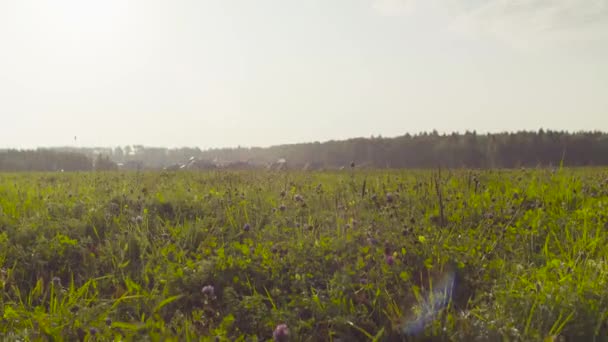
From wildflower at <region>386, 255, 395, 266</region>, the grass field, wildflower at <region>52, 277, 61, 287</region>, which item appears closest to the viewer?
the grass field

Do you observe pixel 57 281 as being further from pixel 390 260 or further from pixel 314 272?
pixel 390 260

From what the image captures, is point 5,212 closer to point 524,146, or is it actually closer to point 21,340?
point 21,340

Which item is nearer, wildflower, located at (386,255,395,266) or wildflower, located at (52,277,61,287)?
wildflower, located at (52,277,61,287)

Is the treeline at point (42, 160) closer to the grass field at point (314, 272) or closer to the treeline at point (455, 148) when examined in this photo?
the treeline at point (455, 148)

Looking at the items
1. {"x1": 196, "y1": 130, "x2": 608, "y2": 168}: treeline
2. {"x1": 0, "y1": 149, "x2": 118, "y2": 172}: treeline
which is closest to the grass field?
{"x1": 196, "y1": 130, "x2": 608, "y2": 168}: treeline

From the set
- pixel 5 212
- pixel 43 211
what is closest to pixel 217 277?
pixel 43 211

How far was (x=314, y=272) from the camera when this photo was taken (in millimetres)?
3068

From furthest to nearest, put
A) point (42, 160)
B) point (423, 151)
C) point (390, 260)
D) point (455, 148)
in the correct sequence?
1. point (423, 151)
2. point (42, 160)
3. point (455, 148)
4. point (390, 260)

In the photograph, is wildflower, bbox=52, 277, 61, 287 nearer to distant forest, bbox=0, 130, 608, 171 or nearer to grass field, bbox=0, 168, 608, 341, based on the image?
grass field, bbox=0, 168, 608, 341

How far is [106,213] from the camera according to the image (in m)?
4.72

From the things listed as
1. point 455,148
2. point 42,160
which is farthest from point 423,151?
point 42,160

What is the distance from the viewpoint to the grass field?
2332mm

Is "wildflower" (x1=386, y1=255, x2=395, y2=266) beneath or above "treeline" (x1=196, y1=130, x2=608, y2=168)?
beneath

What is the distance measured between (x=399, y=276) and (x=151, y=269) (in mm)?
1940
